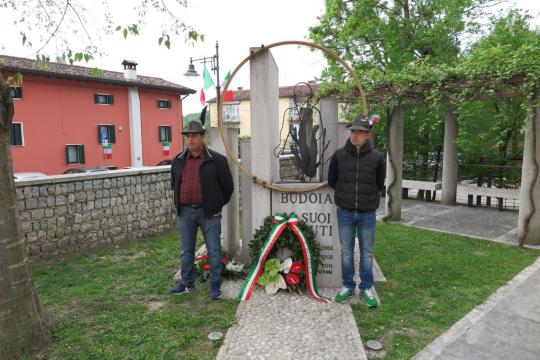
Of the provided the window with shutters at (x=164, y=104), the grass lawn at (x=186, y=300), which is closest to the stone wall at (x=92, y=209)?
the grass lawn at (x=186, y=300)

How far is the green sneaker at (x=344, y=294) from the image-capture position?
14.0ft

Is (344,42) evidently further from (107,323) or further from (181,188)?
(107,323)

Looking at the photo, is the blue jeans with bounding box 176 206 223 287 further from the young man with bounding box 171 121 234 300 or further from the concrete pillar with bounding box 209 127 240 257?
the concrete pillar with bounding box 209 127 240 257

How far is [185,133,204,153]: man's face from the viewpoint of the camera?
425 centimetres

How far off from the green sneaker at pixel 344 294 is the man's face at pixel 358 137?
1656 mm

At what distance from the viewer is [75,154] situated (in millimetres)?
22172

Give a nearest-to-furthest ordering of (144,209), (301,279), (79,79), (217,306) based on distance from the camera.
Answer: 1. (217,306)
2. (301,279)
3. (144,209)
4. (79,79)

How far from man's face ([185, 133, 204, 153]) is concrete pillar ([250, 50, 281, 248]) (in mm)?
768

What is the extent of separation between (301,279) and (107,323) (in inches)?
83.5

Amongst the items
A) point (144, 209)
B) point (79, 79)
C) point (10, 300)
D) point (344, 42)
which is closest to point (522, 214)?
point (144, 209)

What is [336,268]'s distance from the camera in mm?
4750

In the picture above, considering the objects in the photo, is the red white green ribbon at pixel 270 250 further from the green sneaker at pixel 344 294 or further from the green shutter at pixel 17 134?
the green shutter at pixel 17 134

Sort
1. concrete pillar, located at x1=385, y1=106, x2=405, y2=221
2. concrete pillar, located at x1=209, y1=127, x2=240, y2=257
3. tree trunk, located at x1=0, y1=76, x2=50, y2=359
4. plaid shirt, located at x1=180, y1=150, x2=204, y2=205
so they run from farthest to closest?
concrete pillar, located at x1=385, y1=106, x2=405, y2=221
concrete pillar, located at x1=209, y1=127, x2=240, y2=257
plaid shirt, located at x1=180, y1=150, x2=204, y2=205
tree trunk, located at x1=0, y1=76, x2=50, y2=359

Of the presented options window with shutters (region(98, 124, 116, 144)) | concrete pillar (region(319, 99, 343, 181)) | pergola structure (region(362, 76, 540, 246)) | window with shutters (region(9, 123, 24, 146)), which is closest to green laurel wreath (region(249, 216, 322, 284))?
concrete pillar (region(319, 99, 343, 181))
